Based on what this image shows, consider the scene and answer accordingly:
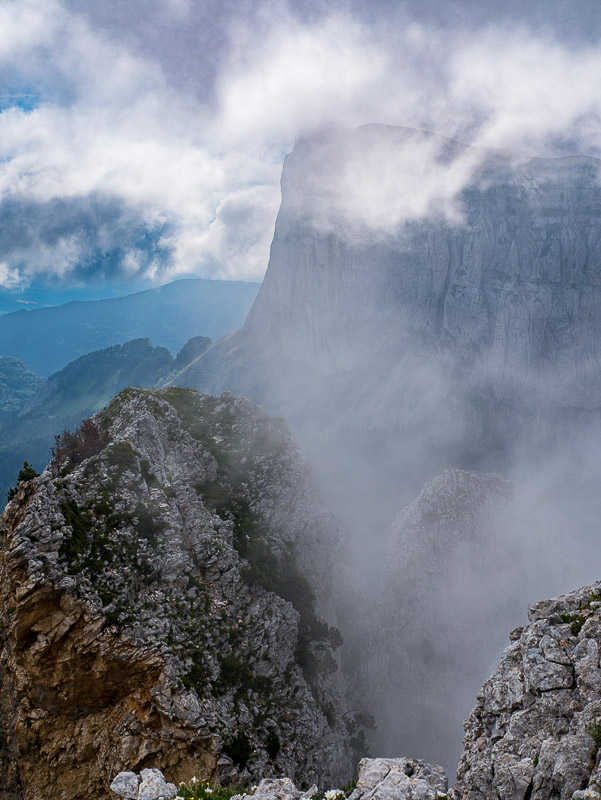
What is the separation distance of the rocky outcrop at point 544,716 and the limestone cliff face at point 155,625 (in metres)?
15.6

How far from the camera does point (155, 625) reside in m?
26.7

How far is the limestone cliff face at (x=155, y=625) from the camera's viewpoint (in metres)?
23.5

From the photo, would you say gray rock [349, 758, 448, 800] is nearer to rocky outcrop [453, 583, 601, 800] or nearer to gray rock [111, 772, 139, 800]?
rocky outcrop [453, 583, 601, 800]

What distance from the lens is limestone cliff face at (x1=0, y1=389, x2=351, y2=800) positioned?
77.1ft

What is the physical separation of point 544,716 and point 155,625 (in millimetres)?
20875

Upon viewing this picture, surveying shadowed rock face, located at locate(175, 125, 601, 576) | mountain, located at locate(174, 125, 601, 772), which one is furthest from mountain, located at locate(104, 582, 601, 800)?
shadowed rock face, located at locate(175, 125, 601, 576)

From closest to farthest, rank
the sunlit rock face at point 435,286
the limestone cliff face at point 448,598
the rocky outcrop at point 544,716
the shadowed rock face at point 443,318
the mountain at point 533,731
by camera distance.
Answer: the rocky outcrop at point 544,716
the mountain at point 533,731
the limestone cliff face at point 448,598
the shadowed rock face at point 443,318
the sunlit rock face at point 435,286

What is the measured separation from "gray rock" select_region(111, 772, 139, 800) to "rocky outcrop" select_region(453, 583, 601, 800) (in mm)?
10288

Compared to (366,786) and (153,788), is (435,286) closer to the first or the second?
(366,786)

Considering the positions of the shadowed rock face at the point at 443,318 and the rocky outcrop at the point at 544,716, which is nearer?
the rocky outcrop at the point at 544,716

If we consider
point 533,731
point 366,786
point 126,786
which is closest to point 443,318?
point 533,731

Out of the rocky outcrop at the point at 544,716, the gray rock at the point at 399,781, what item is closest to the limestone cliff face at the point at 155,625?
the gray rock at the point at 399,781

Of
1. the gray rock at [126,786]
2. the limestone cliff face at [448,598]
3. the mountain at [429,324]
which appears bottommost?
the gray rock at [126,786]

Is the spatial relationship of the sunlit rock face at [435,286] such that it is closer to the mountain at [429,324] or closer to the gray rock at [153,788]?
the mountain at [429,324]
